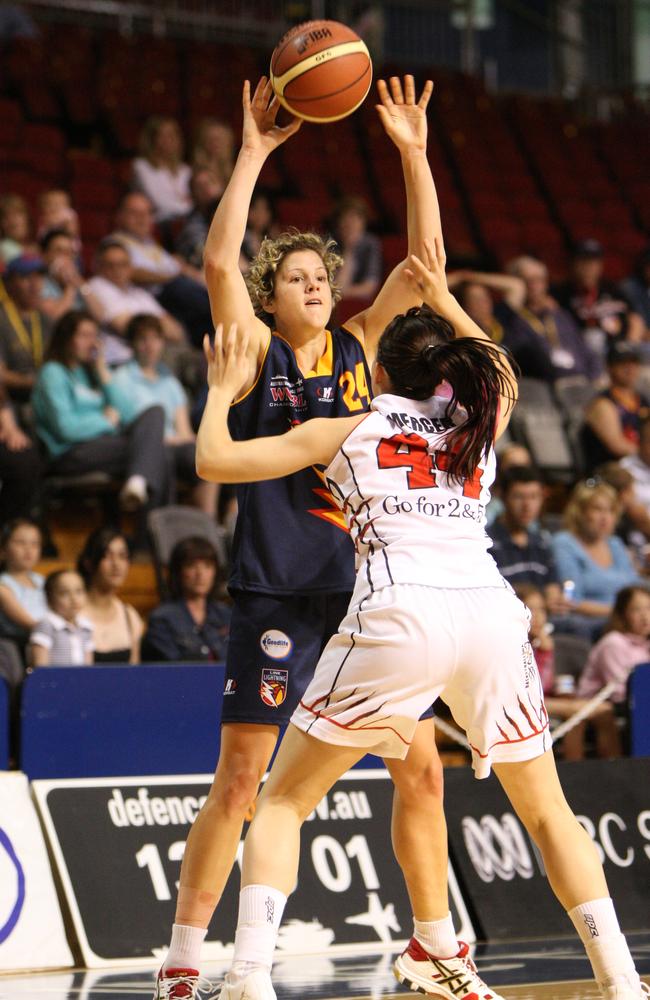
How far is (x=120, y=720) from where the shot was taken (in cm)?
545

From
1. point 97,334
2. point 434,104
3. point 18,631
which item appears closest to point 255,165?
point 18,631

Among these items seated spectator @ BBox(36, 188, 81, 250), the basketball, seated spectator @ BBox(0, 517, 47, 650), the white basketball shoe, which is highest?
seated spectator @ BBox(36, 188, 81, 250)

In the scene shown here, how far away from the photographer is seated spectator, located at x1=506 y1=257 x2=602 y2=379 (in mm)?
10492

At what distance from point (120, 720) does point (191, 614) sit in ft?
4.71

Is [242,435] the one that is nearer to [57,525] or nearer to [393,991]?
[393,991]

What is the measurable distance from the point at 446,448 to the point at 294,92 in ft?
4.53

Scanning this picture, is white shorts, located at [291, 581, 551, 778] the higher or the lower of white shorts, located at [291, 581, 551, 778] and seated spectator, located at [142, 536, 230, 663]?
the higher

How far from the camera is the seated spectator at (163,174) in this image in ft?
35.1

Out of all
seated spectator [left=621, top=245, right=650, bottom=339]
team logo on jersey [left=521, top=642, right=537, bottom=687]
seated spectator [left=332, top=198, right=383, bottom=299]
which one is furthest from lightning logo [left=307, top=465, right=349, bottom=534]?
seated spectator [left=621, top=245, right=650, bottom=339]

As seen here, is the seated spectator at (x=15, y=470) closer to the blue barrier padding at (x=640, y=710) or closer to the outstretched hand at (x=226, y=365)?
the blue barrier padding at (x=640, y=710)

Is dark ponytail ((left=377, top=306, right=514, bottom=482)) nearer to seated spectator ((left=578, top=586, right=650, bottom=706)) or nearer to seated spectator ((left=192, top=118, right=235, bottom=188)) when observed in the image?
seated spectator ((left=578, top=586, right=650, bottom=706))

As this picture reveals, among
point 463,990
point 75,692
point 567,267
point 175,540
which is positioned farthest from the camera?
point 567,267

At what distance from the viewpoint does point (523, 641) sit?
3.33 meters

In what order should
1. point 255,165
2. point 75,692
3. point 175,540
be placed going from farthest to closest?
point 175,540 < point 75,692 < point 255,165
